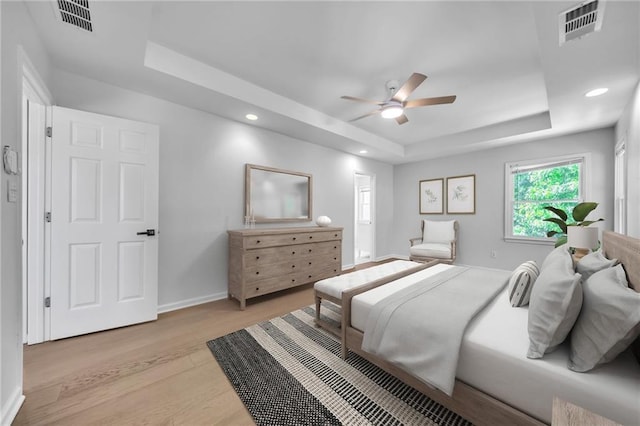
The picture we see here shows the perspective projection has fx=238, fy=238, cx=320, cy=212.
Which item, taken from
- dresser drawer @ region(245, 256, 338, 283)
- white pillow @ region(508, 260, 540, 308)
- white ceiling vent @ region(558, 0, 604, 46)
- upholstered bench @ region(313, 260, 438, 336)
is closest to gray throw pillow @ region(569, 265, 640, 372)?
white pillow @ region(508, 260, 540, 308)

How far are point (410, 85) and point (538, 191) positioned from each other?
3.47 meters

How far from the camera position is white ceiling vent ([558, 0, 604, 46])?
142cm

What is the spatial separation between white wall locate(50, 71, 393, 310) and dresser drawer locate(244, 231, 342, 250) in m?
0.55

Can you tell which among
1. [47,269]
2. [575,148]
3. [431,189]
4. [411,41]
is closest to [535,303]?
[411,41]

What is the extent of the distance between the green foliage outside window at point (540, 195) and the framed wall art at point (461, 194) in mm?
642

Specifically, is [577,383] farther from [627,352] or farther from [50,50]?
[50,50]

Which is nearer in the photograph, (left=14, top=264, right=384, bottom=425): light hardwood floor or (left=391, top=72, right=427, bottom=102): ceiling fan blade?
(left=14, top=264, right=384, bottom=425): light hardwood floor

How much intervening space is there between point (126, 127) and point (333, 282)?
2564mm

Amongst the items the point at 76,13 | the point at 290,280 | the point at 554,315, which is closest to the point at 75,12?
the point at 76,13

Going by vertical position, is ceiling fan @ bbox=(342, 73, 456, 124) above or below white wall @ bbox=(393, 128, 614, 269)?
above

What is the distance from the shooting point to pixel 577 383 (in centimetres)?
93

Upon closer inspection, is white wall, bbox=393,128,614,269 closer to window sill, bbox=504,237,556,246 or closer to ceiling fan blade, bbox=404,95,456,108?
window sill, bbox=504,237,556,246

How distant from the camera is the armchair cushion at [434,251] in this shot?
4137 mm

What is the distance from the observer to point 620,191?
2992 millimetres
